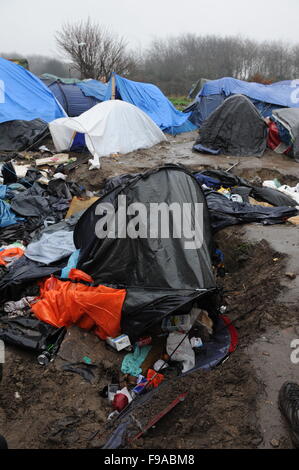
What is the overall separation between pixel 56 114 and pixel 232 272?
9.65m

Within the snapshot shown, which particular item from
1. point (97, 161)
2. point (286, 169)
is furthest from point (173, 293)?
point (286, 169)

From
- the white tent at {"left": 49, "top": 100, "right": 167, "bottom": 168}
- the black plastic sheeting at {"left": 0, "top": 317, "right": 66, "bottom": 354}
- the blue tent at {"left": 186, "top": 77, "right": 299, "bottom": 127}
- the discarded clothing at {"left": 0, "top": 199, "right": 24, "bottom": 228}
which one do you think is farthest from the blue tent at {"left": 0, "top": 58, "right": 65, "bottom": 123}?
the black plastic sheeting at {"left": 0, "top": 317, "right": 66, "bottom": 354}

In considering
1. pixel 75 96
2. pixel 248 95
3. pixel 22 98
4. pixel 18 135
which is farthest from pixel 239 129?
pixel 75 96

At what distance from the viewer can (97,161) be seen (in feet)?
27.7

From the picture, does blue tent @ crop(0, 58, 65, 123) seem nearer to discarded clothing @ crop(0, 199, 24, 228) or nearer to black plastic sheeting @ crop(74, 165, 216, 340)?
discarded clothing @ crop(0, 199, 24, 228)

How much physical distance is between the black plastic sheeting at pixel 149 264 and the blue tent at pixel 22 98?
778 cm

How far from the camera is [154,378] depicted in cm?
316

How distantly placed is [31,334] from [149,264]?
4.91ft

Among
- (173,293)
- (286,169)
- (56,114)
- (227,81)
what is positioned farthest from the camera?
(227,81)

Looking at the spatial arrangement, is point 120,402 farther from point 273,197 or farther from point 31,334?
point 273,197

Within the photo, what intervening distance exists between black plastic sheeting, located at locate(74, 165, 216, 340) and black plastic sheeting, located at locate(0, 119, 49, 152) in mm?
6728

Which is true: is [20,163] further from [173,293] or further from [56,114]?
[173,293]

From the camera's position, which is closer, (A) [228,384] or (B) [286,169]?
(A) [228,384]

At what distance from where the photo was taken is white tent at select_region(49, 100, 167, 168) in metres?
9.27
